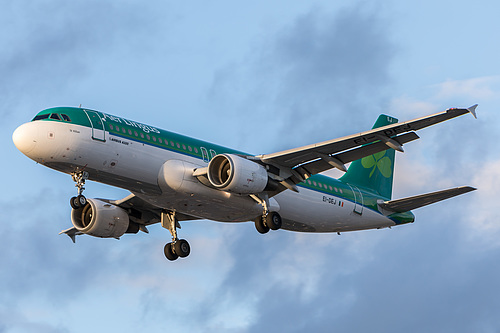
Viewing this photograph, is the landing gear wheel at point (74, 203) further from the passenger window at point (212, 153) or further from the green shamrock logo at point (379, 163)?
the green shamrock logo at point (379, 163)

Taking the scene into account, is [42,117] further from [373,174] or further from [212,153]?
[373,174]

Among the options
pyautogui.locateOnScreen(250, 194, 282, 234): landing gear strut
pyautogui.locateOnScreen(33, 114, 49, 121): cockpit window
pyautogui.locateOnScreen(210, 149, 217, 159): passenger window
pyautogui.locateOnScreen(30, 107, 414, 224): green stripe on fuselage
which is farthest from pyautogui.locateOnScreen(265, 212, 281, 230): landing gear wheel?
pyautogui.locateOnScreen(33, 114, 49, 121): cockpit window

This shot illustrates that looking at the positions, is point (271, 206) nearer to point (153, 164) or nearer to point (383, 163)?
point (153, 164)

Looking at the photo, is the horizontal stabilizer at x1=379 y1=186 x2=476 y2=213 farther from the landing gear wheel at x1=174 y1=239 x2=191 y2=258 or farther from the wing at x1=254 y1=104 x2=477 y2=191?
the landing gear wheel at x1=174 y1=239 x2=191 y2=258

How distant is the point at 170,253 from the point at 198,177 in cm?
739

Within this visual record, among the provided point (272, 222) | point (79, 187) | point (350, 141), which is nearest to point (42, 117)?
point (79, 187)

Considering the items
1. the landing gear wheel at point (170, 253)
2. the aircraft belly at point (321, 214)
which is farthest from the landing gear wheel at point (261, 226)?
the landing gear wheel at point (170, 253)

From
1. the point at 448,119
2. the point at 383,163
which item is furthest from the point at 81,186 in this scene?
the point at 383,163

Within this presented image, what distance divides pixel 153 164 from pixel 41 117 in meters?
5.40

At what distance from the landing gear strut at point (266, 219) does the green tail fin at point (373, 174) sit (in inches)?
367

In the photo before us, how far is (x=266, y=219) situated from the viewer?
4544 centimetres

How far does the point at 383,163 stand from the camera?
186ft

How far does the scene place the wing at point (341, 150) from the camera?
4072 centimetres

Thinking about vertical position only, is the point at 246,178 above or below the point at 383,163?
below
